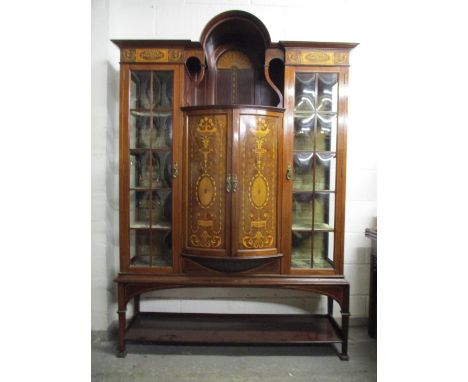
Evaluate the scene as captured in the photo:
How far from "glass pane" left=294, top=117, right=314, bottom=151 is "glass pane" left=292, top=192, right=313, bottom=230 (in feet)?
0.99

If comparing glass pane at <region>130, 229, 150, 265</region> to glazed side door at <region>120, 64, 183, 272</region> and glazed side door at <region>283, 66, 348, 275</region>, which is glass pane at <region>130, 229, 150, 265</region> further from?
glazed side door at <region>283, 66, 348, 275</region>

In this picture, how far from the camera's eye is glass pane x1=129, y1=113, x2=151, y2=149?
6.01ft

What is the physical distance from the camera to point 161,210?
1871 mm

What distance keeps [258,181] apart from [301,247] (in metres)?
0.53

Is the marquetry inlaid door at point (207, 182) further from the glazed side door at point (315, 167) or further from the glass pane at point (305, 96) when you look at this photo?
the glass pane at point (305, 96)

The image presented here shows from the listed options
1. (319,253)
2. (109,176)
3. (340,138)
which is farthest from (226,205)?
(109,176)

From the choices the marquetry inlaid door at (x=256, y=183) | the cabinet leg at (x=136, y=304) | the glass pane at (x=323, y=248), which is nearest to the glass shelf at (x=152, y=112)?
the marquetry inlaid door at (x=256, y=183)

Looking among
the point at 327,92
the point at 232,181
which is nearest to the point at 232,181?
the point at 232,181

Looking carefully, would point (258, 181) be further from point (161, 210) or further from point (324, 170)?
point (161, 210)

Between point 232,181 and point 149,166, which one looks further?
point 149,166

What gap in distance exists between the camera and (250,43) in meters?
2.01

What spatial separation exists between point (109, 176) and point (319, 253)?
5.08ft

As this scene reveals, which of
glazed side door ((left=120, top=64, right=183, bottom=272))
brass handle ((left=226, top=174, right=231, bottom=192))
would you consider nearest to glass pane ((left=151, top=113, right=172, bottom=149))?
glazed side door ((left=120, top=64, right=183, bottom=272))

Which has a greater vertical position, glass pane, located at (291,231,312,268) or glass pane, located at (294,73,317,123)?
glass pane, located at (294,73,317,123)
